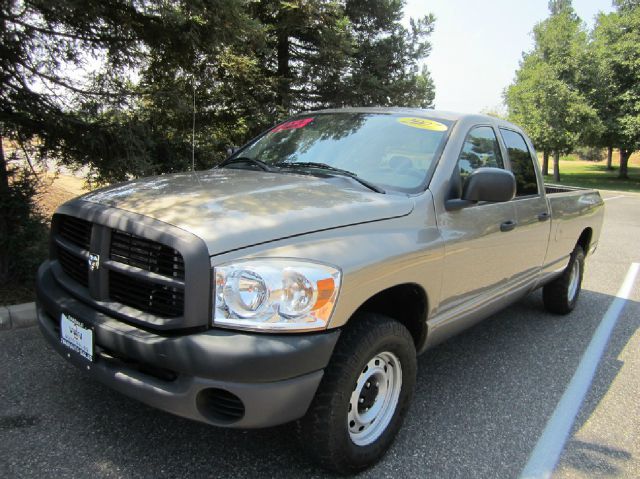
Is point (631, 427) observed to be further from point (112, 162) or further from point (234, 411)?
point (112, 162)

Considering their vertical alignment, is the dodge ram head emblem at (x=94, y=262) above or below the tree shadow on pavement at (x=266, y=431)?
above

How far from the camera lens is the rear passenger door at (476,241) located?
2994 mm

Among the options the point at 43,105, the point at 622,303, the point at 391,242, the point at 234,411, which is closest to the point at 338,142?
the point at 391,242

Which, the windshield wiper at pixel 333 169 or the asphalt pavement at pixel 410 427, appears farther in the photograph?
the windshield wiper at pixel 333 169

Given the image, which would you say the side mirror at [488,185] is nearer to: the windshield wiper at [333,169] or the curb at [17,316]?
the windshield wiper at [333,169]

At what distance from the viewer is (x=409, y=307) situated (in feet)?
9.50

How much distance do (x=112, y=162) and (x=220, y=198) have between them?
9.74ft

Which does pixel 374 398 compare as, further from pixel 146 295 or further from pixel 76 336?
pixel 76 336

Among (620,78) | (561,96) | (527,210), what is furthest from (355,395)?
(620,78)

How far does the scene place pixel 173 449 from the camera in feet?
8.56

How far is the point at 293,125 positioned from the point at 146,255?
2.09 meters

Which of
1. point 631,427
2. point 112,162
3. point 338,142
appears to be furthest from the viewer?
point 112,162

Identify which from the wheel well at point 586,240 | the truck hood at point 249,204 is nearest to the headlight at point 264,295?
the truck hood at point 249,204

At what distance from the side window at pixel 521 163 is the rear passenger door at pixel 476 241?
24 cm
